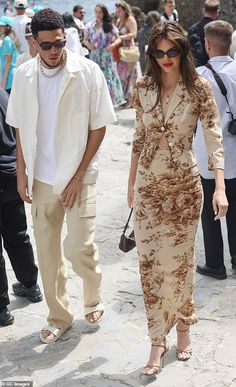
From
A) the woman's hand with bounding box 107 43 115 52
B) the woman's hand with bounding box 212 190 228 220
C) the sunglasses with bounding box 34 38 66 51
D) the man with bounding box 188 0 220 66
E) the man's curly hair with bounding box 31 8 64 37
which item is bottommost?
the woman's hand with bounding box 107 43 115 52

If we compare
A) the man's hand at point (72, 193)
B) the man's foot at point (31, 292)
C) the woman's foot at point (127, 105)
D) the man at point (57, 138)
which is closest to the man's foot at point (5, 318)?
the man's foot at point (31, 292)

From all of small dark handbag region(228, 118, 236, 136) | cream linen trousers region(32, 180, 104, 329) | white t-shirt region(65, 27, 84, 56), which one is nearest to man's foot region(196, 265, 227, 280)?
small dark handbag region(228, 118, 236, 136)

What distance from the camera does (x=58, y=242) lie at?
375cm

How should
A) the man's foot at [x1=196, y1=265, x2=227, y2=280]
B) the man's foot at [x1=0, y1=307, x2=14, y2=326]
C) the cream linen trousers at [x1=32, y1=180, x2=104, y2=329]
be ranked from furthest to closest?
1. the man's foot at [x1=196, y1=265, x2=227, y2=280]
2. the man's foot at [x1=0, y1=307, x2=14, y2=326]
3. the cream linen trousers at [x1=32, y1=180, x2=104, y2=329]

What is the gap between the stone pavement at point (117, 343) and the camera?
3.44 meters

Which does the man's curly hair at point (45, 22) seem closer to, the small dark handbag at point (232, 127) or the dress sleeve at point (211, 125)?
the dress sleeve at point (211, 125)

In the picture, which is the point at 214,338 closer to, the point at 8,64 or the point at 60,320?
the point at 60,320

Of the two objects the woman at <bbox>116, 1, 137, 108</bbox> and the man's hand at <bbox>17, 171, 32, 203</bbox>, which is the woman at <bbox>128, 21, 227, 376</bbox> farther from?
the woman at <bbox>116, 1, 137, 108</bbox>

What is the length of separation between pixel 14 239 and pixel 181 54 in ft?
5.62

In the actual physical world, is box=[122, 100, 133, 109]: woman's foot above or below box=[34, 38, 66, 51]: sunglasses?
below

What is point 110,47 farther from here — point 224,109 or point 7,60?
point 224,109

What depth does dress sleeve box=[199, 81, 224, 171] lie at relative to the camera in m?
3.18

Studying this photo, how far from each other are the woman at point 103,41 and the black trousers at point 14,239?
6.48 meters

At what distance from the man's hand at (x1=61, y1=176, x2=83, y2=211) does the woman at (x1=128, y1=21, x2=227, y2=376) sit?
0.32m
